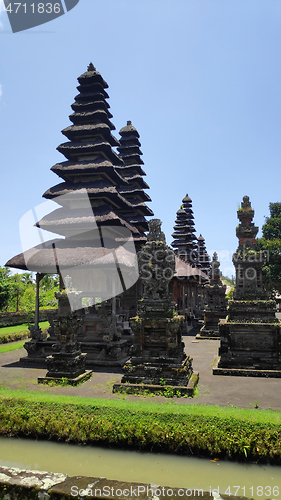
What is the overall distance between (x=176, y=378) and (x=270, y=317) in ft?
18.9

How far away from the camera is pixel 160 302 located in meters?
11.0

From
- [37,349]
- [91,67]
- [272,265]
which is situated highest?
[91,67]

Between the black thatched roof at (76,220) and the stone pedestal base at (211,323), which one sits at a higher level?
the black thatched roof at (76,220)

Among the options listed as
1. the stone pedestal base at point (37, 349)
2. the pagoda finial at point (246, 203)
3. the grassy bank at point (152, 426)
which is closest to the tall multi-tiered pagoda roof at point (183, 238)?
the pagoda finial at point (246, 203)

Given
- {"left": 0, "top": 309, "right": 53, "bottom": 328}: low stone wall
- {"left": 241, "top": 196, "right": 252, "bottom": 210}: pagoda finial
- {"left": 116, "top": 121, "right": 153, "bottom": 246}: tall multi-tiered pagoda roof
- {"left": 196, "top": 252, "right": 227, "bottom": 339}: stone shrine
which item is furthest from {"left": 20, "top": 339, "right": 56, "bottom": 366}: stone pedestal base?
{"left": 116, "top": 121, "right": 153, "bottom": 246}: tall multi-tiered pagoda roof

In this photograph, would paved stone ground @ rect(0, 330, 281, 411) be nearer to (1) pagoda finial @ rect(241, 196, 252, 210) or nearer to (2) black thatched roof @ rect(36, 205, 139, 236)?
(2) black thatched roof @ rect(36, 205, 139, 236)

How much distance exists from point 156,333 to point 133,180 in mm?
19924

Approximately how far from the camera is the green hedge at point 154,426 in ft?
19.9

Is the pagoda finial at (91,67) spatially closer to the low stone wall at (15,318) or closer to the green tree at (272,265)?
the low stone wall at (15,318)

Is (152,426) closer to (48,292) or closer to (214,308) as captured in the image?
(214,308)

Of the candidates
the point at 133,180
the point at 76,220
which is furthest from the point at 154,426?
the point at 133,180

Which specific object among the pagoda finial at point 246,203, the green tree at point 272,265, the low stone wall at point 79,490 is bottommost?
the low stone wall at point 79,490

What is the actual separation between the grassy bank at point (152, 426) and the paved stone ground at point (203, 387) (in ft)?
4.30

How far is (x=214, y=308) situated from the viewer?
24500mm
